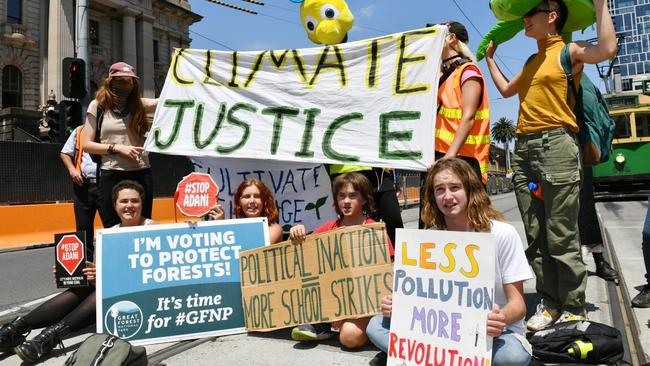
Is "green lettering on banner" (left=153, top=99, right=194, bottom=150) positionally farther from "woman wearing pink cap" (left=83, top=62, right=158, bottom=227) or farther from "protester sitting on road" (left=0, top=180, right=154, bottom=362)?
"protester sitting on road" (left=0, top=180, right=154, bottom=362)

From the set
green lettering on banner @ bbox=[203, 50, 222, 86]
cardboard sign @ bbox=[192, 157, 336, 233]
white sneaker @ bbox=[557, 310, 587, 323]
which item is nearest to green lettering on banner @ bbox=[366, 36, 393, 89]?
cardboard sign @ bbox=[192, 157, 336, 233]

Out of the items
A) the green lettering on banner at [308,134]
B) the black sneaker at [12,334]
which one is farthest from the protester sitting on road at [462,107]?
the black sneaker at [12,334]

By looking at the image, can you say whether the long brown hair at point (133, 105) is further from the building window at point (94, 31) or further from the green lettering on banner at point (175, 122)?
the building window at point (94, 31)

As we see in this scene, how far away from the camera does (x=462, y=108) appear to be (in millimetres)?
3174

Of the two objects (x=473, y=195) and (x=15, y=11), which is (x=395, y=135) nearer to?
(x=473, y=195)

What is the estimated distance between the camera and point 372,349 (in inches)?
111

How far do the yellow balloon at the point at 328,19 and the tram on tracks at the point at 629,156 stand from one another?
38.4 feet

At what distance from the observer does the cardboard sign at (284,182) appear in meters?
4.42

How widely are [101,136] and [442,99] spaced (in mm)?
2546

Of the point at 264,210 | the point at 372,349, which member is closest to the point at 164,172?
the point at 264,210

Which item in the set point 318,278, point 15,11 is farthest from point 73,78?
point 15,11

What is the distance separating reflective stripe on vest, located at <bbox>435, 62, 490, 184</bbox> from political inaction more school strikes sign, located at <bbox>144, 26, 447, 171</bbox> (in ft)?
0.29

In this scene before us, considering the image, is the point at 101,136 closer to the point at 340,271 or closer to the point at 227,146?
the point at 227,146

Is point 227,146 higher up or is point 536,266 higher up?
point 227,146
